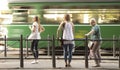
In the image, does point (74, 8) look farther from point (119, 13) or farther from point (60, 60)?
point (60, 60)

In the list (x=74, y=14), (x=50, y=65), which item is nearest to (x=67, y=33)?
(x=50, y=65)

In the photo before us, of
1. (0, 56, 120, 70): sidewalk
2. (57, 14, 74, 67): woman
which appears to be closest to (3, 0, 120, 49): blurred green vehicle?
(0, 56, 120, 70): sidewalk

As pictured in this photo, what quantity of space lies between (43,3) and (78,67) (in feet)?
20.3

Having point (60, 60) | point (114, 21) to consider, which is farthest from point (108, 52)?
point (60, 60)

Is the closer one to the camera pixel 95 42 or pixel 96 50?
pixel 95 42

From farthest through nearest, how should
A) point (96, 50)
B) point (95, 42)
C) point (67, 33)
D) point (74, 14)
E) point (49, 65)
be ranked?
point (74, 14) → point (49, 65) → point (96, 50) → point (95, 42) → point (67, 33)

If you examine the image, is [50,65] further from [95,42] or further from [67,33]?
[95,42]

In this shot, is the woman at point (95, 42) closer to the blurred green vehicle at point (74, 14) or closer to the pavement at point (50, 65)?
the pavement at point (50, 65)

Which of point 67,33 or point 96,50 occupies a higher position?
point 67,33

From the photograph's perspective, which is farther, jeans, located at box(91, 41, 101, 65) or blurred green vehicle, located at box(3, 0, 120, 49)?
blurred green vehicle, located at box(3, 0, 120, 49)

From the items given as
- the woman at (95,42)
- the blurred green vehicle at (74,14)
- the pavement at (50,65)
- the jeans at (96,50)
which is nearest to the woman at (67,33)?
the pavement at (50,65)

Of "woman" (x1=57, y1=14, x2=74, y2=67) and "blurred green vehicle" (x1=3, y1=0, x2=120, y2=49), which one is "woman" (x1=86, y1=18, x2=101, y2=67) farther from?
"blurred green vehicle" (x1=3, y1=0, x2=120, y2=49)

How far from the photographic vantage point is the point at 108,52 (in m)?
20.8

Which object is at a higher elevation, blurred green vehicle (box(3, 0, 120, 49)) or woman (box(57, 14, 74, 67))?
blurred green vehicle (box(3, 0, 120, 49))
